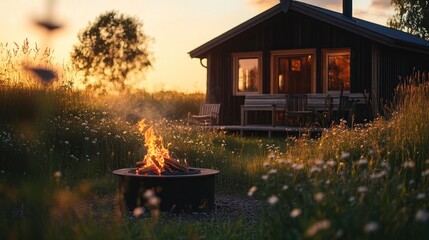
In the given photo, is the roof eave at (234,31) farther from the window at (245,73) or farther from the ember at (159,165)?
the ember at (159,165)

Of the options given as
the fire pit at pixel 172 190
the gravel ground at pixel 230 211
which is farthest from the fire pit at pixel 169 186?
the gravel ground at pixel 230 211

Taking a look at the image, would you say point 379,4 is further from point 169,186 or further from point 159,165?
point 169,186

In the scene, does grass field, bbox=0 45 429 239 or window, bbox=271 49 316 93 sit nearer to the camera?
grass field, bbox=0 45 429 239

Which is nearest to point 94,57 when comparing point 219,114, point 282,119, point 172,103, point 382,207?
point 172,103

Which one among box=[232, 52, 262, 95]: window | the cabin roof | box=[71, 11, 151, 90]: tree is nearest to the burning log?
the cabin roof

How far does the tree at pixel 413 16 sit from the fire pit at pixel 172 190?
94.1 feet

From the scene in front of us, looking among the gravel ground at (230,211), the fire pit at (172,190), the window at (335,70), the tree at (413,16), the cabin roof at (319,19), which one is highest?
the tree at (413,16)

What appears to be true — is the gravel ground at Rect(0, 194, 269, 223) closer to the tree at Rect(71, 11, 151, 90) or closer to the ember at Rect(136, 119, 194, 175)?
the ember at Rect(136, 119, 194, 175)

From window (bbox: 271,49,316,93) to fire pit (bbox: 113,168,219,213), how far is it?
12.1 metres

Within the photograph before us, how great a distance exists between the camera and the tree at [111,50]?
37.4 metres

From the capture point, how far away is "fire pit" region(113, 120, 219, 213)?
6426 millimetres

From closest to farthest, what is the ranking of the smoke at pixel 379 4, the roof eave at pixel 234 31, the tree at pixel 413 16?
the roof eave at pixel 234 31, the smoke at pixel 379 4, the tree at pixel 413 16

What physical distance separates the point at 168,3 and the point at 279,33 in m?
8.35

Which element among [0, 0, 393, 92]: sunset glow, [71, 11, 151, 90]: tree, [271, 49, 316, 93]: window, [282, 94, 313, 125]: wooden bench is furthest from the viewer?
[71, 11, 151, 90]: tree
